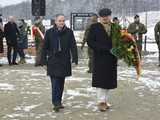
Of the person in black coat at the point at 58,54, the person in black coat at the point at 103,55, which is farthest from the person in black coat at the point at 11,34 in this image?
the person in black coat at the point at 103,55

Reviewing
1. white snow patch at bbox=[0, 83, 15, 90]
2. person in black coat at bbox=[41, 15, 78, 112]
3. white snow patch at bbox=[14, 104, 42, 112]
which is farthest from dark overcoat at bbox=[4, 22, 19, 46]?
person in black coat at bbox=[41, 15, 78, 112]

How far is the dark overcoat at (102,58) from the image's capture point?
9.89 m

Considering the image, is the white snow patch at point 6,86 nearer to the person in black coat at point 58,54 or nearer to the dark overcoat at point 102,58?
the person in black coat at point 58,54

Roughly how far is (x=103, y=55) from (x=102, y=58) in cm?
5

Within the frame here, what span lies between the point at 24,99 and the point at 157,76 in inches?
197

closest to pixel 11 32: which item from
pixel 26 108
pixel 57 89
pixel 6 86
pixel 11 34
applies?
pixel 11 34

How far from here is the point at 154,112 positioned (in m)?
9.91

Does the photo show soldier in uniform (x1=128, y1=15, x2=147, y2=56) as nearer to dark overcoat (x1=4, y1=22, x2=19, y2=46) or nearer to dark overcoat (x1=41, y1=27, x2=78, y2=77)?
dark overcoat (x1=4, y1=22, x2=19, y2=46)

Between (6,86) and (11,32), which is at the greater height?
(11,32)

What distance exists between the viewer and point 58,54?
9.99 m

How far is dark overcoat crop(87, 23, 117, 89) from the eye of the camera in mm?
9891

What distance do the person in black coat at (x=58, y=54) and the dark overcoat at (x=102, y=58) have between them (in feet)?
1.38

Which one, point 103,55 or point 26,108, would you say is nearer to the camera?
point 103,55

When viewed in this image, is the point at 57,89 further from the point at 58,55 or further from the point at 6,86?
the point at 6,86
